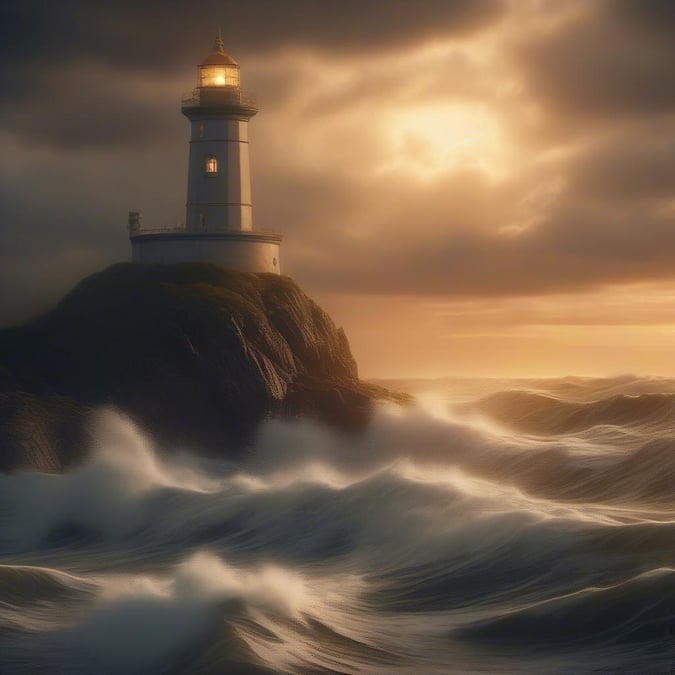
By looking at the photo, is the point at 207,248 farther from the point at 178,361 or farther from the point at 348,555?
the point at 348,555

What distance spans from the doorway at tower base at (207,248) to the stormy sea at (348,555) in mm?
9697

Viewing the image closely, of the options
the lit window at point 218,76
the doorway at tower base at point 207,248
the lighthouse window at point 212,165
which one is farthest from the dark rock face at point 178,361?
the lit window at point 218,76

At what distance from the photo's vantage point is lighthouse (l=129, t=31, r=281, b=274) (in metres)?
61.0

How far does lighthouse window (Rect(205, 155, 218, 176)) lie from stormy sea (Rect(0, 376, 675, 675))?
13205mm

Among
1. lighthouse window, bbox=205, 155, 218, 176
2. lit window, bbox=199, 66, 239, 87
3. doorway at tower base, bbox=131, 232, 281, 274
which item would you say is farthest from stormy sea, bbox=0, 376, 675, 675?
lit window, bbox=199, 66, 239, 87

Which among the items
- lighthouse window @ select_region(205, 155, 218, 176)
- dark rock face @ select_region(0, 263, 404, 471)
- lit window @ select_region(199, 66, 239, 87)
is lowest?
dark rock face @ select_region(0, 263, 404, 471)

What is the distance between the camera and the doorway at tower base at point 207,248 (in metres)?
61.2

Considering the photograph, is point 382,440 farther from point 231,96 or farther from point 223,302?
point 231,96

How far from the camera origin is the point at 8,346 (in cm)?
5716

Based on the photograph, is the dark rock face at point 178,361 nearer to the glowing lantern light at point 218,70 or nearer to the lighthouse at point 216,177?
the lighthouse at point 216,177

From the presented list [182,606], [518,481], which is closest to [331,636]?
[182,606]

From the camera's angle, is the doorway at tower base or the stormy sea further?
the doorway at tower base

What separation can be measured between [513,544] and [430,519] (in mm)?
4587

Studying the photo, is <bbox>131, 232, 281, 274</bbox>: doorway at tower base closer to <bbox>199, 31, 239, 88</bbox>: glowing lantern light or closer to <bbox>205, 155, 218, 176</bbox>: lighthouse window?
<bbox>205, 155, 218, 176</bbox>: lighthouse window
